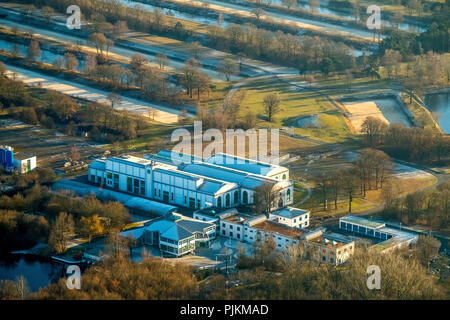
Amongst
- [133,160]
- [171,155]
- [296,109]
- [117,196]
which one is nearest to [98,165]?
[133,160]

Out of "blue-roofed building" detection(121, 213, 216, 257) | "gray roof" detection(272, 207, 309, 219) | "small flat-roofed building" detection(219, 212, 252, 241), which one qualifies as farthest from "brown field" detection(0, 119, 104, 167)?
"gray roof" detection(272, 207, 309, 219)

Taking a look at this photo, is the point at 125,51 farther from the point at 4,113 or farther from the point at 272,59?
the point at 4,113

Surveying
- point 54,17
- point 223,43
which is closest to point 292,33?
point 223,43

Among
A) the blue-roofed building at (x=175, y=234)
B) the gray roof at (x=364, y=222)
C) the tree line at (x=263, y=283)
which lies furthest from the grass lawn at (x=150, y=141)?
the tree line at (x=263, y=283)

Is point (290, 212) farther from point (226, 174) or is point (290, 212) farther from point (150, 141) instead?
point (150, 141)

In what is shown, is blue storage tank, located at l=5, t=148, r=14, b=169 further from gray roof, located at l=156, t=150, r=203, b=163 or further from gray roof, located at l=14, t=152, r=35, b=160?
gray roof, located at l=156, t=150, r=203, b=163

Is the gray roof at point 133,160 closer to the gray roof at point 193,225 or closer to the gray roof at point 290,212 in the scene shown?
the gray roof at point 193,225
